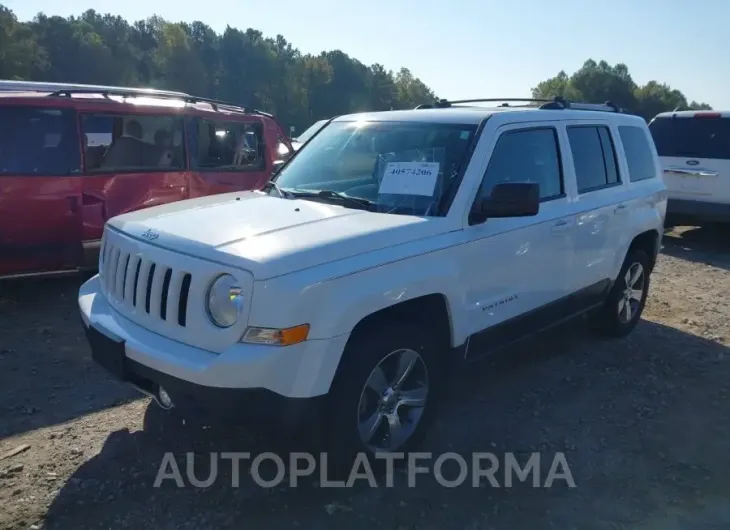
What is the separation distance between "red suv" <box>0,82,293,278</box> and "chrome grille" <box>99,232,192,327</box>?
2.70m

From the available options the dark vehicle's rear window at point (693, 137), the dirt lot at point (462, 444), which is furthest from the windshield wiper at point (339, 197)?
the dark vehicle's rear window at point (693, 137)

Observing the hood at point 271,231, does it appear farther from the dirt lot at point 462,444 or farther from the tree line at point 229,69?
the tree line at point 229,69

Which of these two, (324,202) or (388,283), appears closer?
(388,283)

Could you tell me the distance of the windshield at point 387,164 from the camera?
3.80 metres

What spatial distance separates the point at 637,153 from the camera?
226 inches

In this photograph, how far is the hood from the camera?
9.84 ft

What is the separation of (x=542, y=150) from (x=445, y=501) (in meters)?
2.38

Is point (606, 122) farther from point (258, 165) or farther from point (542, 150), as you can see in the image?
point (258, 165)

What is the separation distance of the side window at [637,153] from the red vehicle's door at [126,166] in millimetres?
4415

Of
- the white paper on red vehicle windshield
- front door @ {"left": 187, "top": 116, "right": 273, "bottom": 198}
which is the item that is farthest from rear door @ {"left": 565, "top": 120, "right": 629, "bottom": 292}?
front door @ {"left": 187, "top": 116, "right": 273, "bottom": 198}

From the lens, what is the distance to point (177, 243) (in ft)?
10.6

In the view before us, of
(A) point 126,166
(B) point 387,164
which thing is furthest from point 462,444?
(A) point 126,166

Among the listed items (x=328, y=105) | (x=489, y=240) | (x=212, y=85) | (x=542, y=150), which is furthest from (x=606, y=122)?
(x=328, y=105)

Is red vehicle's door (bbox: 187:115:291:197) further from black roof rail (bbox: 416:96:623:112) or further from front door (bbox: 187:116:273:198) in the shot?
black roof rail (bbox: 416:96:623:112)
